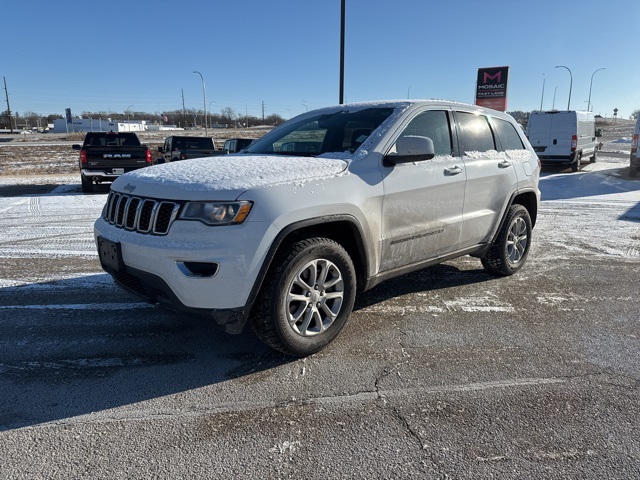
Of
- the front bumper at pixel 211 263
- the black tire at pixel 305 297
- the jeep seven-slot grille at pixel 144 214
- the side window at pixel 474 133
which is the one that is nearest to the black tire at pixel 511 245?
the side window at pixel 474 133

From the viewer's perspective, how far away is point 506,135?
5.26m

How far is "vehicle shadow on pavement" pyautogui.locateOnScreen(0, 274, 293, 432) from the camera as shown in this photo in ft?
9.43

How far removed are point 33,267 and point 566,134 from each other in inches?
735

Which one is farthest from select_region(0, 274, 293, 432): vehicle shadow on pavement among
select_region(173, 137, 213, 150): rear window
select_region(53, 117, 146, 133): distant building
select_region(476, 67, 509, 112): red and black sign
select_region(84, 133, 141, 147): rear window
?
select_region(53, 117, 146, 133): distant building

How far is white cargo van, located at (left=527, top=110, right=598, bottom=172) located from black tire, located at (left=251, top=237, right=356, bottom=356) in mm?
17572

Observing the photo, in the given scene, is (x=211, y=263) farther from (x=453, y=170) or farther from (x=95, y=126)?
(x=95, y=126)

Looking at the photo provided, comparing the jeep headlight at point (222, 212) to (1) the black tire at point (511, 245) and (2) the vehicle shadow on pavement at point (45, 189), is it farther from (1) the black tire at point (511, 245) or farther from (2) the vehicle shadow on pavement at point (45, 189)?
(2) the vehicle shadow on pavement at point (45, 189)

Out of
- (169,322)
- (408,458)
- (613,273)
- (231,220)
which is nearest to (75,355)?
(169,322)

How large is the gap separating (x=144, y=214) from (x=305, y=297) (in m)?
1.22

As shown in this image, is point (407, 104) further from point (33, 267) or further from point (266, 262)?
point (33, 267)

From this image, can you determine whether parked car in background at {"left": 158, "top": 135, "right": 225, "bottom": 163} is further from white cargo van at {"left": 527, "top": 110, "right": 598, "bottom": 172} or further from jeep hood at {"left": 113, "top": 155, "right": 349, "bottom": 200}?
white cargo van at {"left": 527, "top": 110, "right": 598, "bottom": 172}

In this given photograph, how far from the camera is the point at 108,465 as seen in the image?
2.31 meters

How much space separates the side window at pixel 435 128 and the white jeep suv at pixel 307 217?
14 millimetres

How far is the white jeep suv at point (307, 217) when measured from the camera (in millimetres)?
2920
